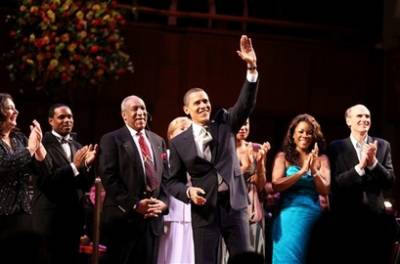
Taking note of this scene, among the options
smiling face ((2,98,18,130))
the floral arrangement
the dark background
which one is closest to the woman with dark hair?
smiling face ((2,98,18,130))

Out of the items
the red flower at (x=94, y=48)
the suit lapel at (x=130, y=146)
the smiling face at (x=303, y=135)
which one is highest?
the red flower at (x=94, y=48)

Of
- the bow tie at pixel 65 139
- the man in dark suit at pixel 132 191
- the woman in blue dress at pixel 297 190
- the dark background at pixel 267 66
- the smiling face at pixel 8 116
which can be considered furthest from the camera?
the dark background at pixel 267 66

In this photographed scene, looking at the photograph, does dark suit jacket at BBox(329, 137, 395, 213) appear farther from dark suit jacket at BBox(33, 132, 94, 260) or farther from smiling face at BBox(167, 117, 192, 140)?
dark suit jacket at BBox(33, 132, 94, 260)

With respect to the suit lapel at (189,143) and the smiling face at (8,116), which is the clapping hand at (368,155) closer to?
the suit lapel at (189,143)

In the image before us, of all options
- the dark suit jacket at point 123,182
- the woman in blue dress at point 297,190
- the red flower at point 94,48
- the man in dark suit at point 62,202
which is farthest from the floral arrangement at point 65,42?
the woman in blue dress at point 297,190

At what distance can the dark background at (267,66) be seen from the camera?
340 inches

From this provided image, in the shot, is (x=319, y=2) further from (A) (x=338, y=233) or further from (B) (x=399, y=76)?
(A) (x=338, y=233)

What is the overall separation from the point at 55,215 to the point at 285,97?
4026 mm

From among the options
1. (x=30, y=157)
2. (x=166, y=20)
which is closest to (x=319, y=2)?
(x=166, y=20)

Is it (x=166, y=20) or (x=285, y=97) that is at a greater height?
(x=166, y=20)

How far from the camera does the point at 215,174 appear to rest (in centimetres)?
473

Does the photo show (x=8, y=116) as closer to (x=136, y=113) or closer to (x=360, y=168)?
(x=136, y=113)

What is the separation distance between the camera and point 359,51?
9.12 meters

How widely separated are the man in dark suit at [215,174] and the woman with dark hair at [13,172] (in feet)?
2.87
